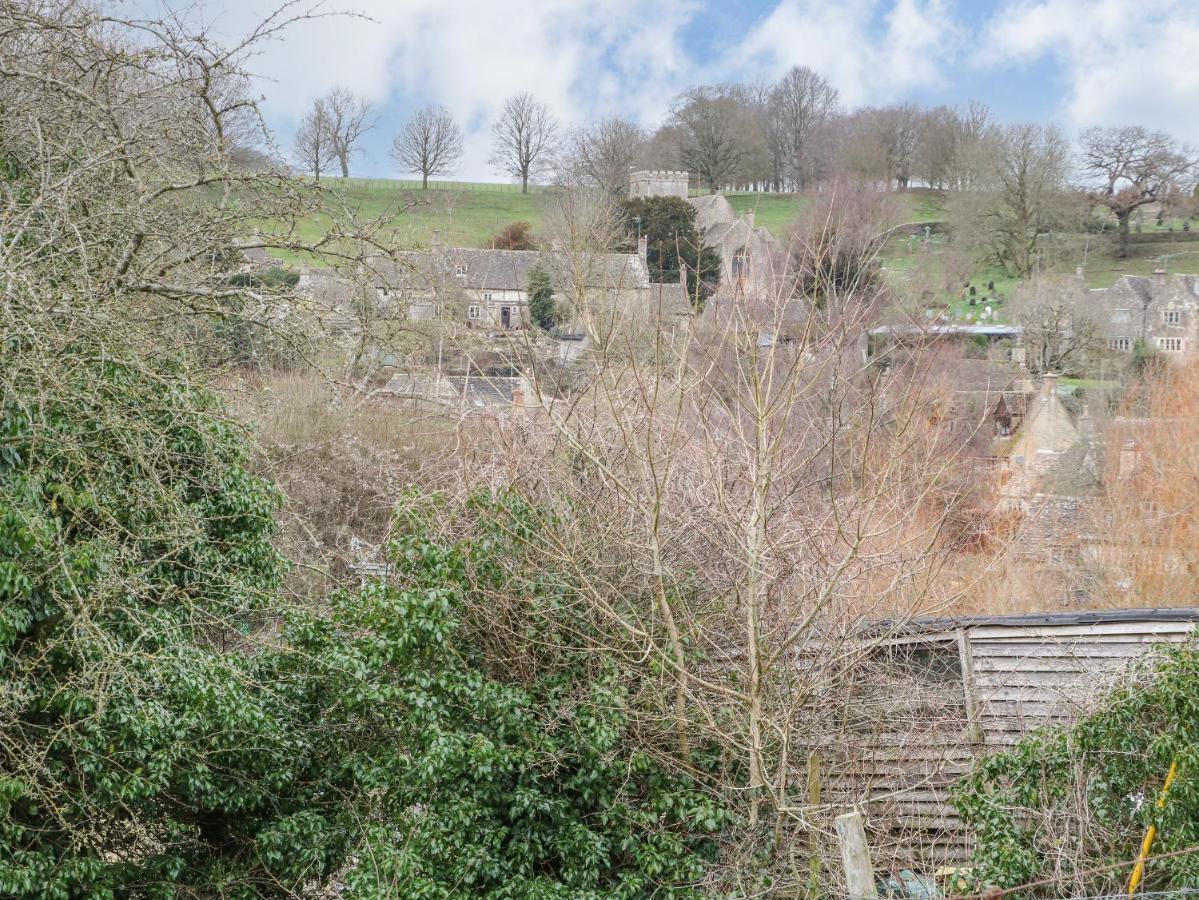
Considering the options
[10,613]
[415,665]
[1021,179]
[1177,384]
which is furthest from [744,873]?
[1021,179]

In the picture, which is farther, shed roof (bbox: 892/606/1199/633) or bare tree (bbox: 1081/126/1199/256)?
bare tree (bbox: 1081/126/1199/256)

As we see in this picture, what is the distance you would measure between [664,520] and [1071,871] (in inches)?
146

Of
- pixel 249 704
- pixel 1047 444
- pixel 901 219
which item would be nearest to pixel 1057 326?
pixel 1047 444

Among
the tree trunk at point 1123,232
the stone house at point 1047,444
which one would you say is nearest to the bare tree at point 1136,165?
the tree trunk at point 1123,232

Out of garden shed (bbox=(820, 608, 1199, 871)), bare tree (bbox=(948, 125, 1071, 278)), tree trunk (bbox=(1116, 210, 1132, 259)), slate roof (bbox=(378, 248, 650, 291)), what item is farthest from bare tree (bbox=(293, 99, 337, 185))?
tree trunk (bbox=(1116, 210, 1132, 259))

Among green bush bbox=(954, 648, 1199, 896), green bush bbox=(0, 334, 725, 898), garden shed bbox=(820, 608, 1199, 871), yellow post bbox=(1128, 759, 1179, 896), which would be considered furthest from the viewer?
garden shed bbox=(820, 608, 1199, 871)

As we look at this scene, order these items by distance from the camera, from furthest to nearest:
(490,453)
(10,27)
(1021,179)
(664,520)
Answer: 1. (1021,179)
2. (490,453)
3. (664,520)
4. (10,27)

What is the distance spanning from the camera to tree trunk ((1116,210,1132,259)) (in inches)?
2412

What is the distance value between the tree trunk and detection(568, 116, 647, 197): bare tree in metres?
27.9

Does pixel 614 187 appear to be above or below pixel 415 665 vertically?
above

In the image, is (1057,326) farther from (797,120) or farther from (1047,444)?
(797,120)

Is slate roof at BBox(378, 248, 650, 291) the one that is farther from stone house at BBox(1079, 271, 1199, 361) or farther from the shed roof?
stone house at BBox(1079, 271, 1199, 361)

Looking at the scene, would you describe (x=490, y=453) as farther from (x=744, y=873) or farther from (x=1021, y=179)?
(x=1021, y=179)

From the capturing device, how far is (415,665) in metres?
8.20
